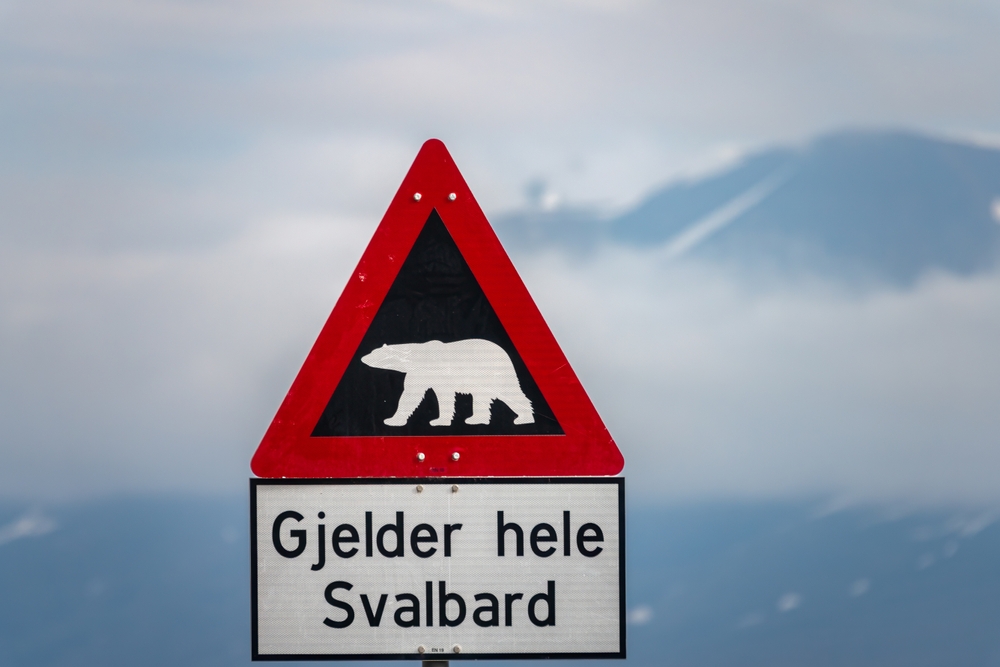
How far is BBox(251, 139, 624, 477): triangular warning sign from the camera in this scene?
4.27ft

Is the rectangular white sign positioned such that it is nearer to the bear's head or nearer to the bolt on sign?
the bolt on sign

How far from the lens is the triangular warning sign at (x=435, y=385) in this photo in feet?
4.27

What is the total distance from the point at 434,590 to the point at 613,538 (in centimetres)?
31

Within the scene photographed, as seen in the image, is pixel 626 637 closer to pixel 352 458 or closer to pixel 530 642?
pixel 530 642

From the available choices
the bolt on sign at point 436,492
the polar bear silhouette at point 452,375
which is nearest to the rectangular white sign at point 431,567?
the bolt on sign at point 436,492

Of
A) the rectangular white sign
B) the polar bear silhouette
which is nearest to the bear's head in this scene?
the polar bear silhouette

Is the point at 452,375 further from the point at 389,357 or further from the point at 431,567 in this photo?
the point at 431,567

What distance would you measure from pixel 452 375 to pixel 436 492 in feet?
0.65

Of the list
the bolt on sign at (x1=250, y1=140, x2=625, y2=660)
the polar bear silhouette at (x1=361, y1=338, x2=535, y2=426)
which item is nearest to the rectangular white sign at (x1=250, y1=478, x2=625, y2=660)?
the bolt on sign at (x1=250, y1=140, x2=625, y2=660)

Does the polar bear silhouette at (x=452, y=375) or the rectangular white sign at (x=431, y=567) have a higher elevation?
the polar bear silhouette at (x=452, y=375)

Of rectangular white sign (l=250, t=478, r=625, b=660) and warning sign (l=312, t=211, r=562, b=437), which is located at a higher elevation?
warning sign (l=312, t=211, r=562, b=437)

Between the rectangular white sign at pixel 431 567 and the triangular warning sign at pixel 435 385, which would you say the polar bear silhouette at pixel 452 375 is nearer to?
the triangular warning sign at pixel 435 385

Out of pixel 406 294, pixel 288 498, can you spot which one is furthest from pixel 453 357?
pixel 288 498

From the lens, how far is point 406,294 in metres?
1.33
